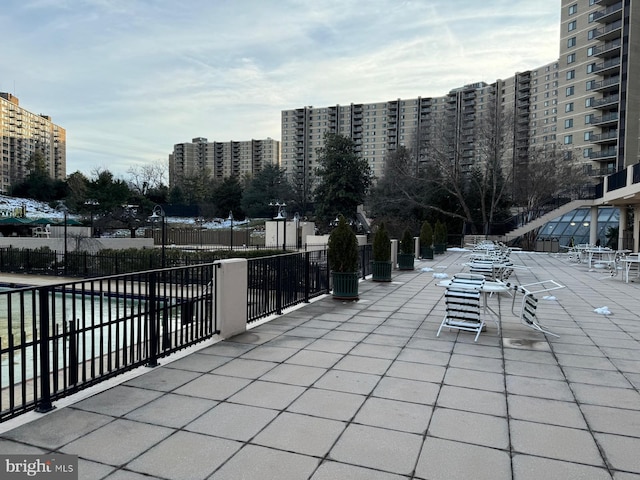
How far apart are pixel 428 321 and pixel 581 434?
4104mm

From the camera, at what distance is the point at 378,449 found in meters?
2.99

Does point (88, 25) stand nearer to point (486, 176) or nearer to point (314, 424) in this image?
point (314, 424)

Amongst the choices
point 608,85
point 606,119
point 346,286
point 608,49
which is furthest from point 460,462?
point 608,49

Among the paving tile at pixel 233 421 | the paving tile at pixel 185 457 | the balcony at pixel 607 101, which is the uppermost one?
the balcony at pixel 607 101

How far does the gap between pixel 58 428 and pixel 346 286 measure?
6.42 metres

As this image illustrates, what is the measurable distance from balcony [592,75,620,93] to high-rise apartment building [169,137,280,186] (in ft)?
312

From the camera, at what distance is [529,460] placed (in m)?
2.87

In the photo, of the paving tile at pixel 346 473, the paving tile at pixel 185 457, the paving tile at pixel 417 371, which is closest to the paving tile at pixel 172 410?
the paving tile at pixel 185 457

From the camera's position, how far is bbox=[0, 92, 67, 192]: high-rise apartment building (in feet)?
336

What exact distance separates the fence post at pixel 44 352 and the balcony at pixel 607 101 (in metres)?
63.9

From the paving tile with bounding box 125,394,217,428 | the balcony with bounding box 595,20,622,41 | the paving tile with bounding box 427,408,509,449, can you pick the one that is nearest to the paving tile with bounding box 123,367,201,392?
Answer: the paving tile with bounding box 125,394,217,428

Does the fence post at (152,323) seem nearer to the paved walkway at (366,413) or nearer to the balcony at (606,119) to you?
the paved walkway at (366,413)

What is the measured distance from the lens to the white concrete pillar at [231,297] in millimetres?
5824

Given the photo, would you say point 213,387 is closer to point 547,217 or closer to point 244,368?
point 244,368
